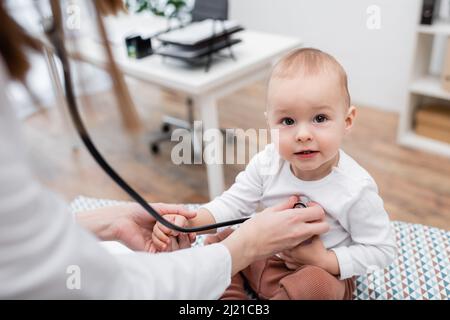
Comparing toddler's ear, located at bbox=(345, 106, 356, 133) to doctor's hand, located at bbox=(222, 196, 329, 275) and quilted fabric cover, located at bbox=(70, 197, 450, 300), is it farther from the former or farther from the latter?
quilted fabric cover, located at bbox=(70, 197, 450, 300)

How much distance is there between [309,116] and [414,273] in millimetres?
472

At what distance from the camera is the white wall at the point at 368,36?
239 centimetres

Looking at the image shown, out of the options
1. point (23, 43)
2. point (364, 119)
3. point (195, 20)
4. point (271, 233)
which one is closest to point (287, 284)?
point (271, 233)

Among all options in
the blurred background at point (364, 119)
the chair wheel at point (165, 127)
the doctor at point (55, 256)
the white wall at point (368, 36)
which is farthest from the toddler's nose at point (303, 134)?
the chair wheel at point (165, 127)

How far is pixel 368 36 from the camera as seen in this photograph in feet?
8.34

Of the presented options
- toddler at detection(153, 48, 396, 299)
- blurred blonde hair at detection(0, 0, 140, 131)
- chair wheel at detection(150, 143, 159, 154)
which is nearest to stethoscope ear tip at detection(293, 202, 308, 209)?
toddler at detection(153, 48, 396, 299)

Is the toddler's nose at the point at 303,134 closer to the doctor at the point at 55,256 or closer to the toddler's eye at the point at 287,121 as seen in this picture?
the toddler's eye at the point at 287,121

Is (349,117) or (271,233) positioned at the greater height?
(349,117)

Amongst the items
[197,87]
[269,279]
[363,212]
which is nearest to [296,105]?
[363,212]

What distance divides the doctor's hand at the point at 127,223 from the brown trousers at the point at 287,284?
0.50 feet

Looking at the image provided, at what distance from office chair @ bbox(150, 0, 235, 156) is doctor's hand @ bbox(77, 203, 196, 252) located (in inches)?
33.4

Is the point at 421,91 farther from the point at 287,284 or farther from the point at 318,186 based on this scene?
the point at 287,284

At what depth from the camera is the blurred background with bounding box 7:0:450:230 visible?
6.73ft
